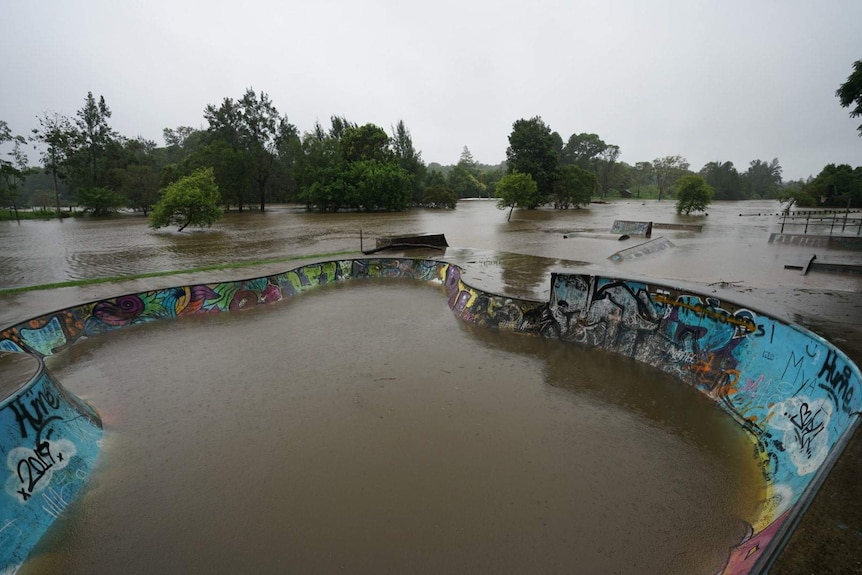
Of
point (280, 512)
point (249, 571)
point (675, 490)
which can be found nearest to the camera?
point (249, 571)

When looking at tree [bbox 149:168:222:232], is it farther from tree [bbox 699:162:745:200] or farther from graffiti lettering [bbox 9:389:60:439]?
tree [bbox 699:162:745:200]

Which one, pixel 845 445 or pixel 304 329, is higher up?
pixel 845 445

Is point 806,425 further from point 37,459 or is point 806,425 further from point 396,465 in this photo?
point 37,459

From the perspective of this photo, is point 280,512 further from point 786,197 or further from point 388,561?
point 786,197

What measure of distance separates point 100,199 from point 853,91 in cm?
6063

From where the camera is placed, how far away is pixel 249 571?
3.73 meters

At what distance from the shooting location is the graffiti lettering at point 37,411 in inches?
178

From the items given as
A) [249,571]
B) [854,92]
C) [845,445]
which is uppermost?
[854,92]

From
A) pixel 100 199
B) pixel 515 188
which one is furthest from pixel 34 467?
pixel 100 199

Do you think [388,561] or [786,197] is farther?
[786,197]

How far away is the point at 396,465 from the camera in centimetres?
508

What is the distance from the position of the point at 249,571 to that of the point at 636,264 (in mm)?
17344

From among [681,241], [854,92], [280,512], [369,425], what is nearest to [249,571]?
[280,512]

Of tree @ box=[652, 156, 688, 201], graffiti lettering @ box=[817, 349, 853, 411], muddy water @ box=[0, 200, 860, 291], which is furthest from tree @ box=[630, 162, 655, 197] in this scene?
graffiti lettering @ box=[817, 349, 853, 411]
